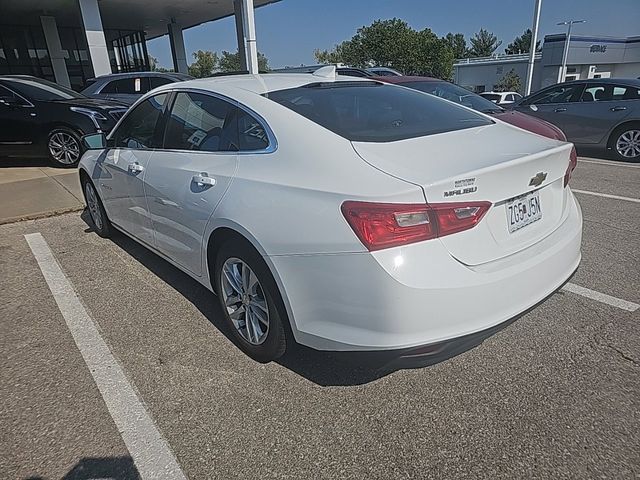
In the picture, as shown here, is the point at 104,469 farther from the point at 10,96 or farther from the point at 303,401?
the point at 10,96

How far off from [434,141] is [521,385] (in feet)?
4.44

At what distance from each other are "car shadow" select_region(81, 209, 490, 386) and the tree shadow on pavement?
90cm

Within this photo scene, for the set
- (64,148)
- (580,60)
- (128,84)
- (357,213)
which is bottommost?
(64,148)

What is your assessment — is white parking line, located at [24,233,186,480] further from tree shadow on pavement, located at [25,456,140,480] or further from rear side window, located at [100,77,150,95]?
rear side window, located at [100,77,150,95]

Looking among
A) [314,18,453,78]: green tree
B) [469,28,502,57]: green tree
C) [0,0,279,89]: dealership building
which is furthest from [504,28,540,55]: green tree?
[0,0,279,89]: dealership building

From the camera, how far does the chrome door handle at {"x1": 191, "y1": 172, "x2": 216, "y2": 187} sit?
8.35 ft

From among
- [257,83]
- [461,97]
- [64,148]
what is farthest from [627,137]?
[64,148]

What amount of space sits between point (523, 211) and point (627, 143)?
308 inches

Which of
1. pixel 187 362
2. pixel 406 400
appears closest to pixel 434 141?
pixel 406 400

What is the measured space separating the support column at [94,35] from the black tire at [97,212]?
39.2 feet

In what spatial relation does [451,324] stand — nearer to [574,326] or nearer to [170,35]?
[574,326]

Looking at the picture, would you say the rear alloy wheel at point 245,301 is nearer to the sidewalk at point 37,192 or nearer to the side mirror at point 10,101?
the sidewalk at point 37,192

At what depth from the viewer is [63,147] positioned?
8.21 metres

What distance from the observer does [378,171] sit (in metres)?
1.94
